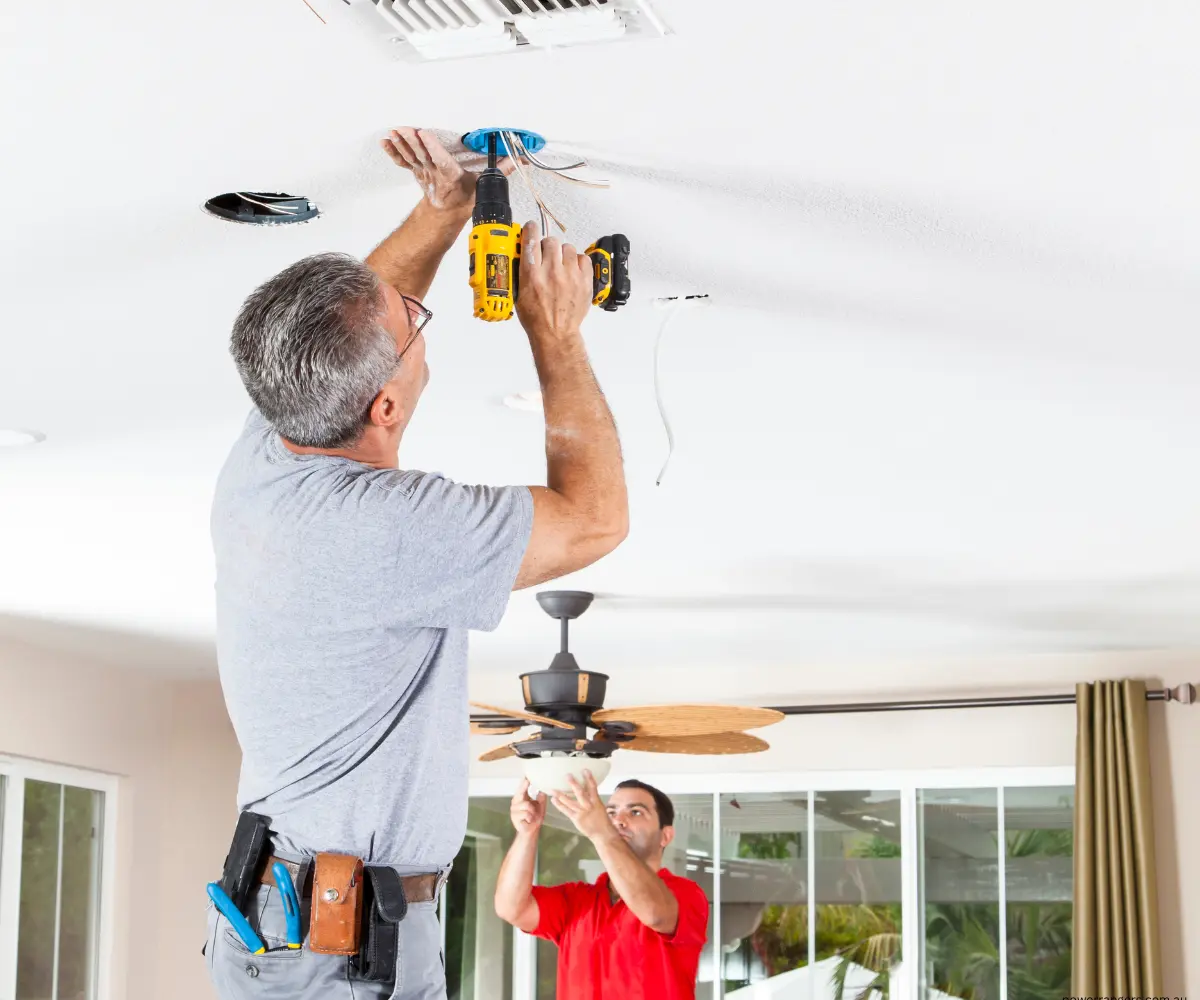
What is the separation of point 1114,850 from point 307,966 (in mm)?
4412

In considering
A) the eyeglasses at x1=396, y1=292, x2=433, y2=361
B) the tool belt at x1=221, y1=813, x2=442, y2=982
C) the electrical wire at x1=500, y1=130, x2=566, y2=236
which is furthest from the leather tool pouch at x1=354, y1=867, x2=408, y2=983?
the electrical wire at x1=500, y1=130, x2=566, y2=236

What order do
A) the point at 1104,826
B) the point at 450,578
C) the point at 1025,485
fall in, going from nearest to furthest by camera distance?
the point at 450,578, the point at 1025,485, the point at 1104,826

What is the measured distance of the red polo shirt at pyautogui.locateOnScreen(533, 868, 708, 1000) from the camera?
414cm

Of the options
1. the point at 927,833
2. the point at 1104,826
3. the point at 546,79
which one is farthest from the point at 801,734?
the point at 546,79

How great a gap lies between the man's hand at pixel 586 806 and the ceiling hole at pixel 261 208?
1.80 meters

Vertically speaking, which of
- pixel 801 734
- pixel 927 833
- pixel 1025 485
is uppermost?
pixel 1025 485

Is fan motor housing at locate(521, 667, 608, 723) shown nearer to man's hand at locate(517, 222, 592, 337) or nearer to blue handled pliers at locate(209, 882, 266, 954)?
man's hand at locate(517, 222, 592, 337)

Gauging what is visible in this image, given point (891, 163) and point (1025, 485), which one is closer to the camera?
point (891, 163)

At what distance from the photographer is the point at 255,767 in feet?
5.44

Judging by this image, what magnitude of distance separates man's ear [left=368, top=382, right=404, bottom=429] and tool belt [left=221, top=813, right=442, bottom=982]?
1.52 feet

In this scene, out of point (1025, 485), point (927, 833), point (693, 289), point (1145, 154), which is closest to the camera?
point (1145, 154)

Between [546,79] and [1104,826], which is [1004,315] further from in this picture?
[1104,826]

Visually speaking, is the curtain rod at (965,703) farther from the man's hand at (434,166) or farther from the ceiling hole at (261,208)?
the man's hand at (434,166)

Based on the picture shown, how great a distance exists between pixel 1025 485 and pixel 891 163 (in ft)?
5.47
